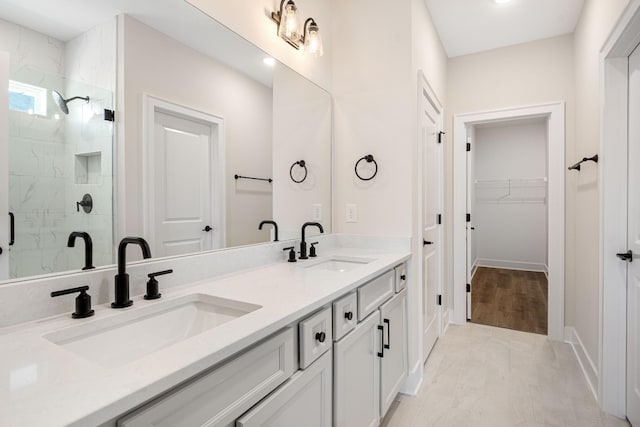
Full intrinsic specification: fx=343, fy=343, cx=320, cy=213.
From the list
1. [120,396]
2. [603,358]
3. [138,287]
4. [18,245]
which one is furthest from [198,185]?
[603,358]

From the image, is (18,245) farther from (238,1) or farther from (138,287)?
(238,1)

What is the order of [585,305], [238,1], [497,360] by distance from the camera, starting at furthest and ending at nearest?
1. [497,360]
2. [585,305]
3. [238,1]

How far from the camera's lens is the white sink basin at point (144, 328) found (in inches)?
34.0

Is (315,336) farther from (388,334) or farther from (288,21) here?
(288,21)

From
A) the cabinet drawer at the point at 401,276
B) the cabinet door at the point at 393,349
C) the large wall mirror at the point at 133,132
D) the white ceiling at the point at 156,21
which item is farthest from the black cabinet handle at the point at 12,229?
the cabinet drawer at the point at 401,276

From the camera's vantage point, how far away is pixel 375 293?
162 cm

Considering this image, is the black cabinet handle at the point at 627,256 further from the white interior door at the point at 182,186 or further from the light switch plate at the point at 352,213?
the white interior door at the point at 182,186

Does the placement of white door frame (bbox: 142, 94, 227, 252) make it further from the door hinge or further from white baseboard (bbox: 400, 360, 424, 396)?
white baseboard (bbox: 400, 360, 424, 396)

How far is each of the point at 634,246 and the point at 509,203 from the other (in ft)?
14.4

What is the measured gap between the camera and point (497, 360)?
8.49 feet

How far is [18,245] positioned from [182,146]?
0.63m

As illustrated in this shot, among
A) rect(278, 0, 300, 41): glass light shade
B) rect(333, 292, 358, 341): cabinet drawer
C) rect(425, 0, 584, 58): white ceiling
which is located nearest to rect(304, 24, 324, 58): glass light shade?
rect(278, 0, 300, 41): glass light shade

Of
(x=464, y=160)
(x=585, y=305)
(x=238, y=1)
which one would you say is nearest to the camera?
(x=238, y=1)

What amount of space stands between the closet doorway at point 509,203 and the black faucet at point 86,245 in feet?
16.3
